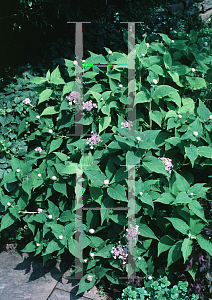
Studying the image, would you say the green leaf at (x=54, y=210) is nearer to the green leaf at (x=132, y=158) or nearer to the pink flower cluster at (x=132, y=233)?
the pink flower cluster at (x=132, y=233)

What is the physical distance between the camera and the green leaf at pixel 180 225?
2.26 meters

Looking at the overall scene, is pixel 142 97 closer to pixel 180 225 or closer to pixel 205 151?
pixel 205 151

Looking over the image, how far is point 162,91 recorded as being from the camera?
2551 millimetres

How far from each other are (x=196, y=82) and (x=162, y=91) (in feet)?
1.48

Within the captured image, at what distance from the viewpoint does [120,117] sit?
2.52 meters

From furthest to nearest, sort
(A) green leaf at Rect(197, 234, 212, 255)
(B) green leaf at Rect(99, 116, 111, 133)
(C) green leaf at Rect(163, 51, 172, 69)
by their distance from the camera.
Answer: (C) green leaf at Rect(163, 51, 172, 69) → (B) green leaf at Rect(99, 116, 111, 133) → (A) green leaf at Rect(197, 234, 212, 255)

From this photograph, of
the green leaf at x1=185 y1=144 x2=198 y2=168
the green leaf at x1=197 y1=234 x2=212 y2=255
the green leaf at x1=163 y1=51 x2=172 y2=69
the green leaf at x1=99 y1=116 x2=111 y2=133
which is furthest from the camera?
the green leaf at x1=163 y1=51 x2=172 y2=69

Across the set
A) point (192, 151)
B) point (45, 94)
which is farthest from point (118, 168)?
point (45, 94)

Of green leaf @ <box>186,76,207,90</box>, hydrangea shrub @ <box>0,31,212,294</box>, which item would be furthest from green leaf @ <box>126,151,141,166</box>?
green leaf @ <box>186,76,207,90</box>

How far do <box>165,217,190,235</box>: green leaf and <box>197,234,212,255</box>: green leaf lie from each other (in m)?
0.11

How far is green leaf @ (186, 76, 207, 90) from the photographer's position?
2701 millimetres

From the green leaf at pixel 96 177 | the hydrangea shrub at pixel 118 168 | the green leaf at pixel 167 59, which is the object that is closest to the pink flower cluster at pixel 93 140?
the hydrangea shrub at pixel 118 168

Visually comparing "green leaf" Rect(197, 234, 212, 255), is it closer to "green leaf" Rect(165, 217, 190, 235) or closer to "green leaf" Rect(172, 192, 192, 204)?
"green leaf" Rect(165, 217, 190, 235)

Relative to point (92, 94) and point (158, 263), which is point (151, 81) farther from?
point (158, 263)
